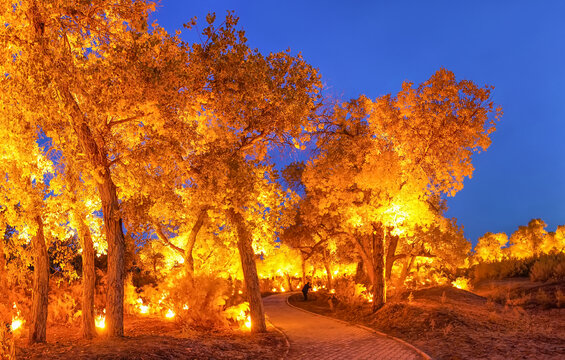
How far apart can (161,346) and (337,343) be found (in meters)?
5.79

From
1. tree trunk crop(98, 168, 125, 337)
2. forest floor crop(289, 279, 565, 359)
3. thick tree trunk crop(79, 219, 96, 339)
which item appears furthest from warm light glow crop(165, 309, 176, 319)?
forest floor crop(289, 279, 565, 359)

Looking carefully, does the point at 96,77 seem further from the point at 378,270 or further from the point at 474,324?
the point at 378,270

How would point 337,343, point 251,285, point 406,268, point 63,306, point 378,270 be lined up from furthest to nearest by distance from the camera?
point 406,268 → point 378,270 → point 63,306 → point 251,285 → point 337,343

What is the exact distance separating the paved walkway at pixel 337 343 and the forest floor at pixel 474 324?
2.59 ft

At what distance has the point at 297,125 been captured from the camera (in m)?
13.0

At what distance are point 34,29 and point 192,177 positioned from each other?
5.63 meters

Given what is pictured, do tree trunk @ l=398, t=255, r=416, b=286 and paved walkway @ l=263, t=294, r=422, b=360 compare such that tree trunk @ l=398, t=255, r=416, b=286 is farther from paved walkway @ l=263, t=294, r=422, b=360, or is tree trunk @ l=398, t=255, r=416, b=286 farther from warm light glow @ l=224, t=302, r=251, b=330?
warm light glow @ l=224, t=302, r=251, b=330

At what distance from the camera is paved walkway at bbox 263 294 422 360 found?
1112 cm

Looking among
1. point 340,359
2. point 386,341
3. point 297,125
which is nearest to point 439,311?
point 386,341

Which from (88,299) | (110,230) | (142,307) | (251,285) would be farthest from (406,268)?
(110,230)

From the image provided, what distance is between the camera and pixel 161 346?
963 cm

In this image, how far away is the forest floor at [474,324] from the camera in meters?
10.7

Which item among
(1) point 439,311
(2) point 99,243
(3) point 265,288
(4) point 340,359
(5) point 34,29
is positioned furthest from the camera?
(3) point 265,288

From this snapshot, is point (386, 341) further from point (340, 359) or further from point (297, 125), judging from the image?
point (297, 125)
